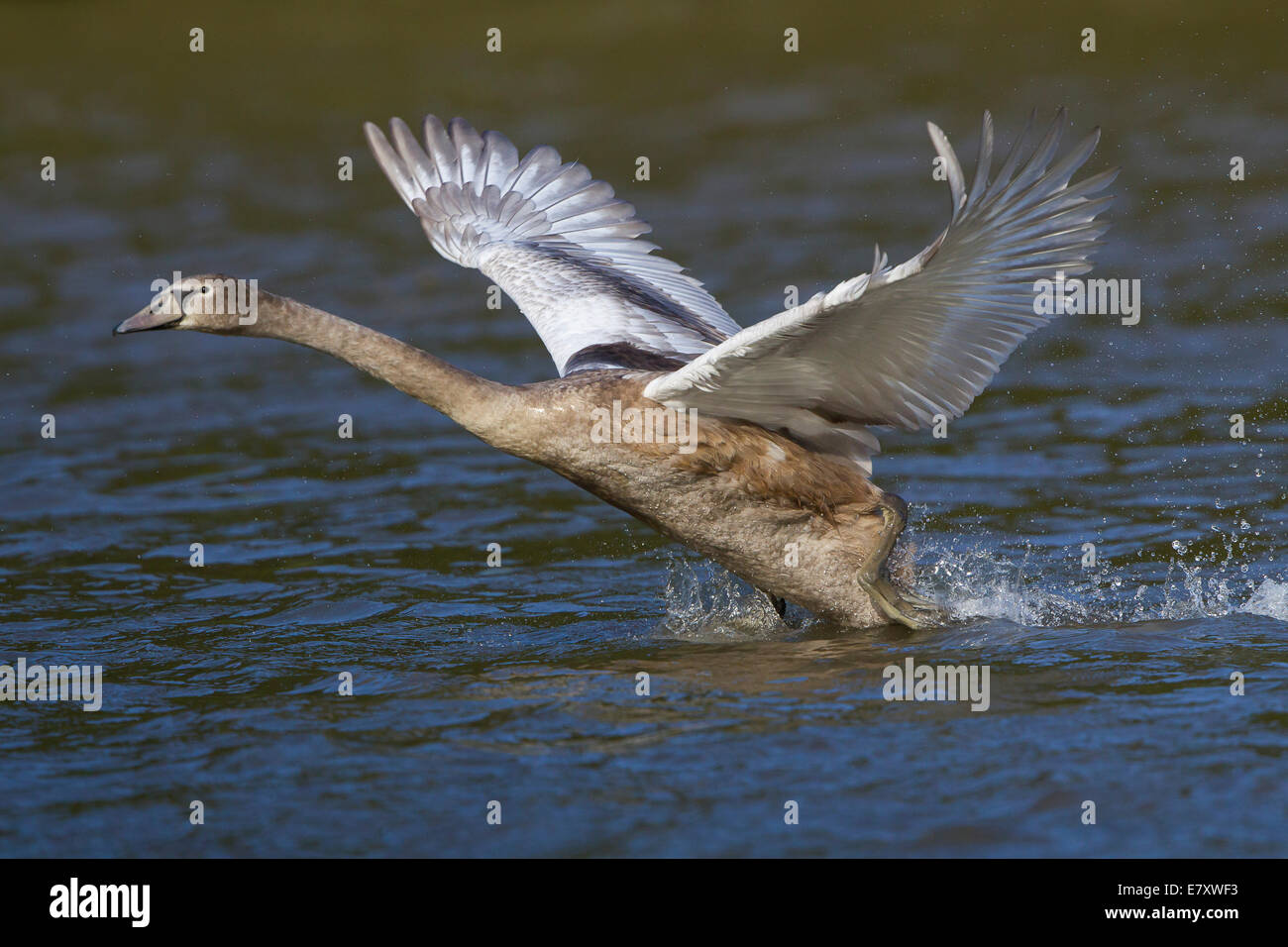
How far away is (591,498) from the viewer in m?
10.5

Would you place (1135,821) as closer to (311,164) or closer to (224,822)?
(224,822)

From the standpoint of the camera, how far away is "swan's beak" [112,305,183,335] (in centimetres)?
707

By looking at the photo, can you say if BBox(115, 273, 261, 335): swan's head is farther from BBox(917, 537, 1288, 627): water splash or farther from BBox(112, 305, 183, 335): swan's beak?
BBox(917, 537, 1288, 627): water splash

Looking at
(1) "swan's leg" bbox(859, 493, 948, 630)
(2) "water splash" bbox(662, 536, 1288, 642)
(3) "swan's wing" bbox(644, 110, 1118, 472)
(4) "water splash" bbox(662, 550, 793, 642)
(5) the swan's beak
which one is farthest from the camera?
→ (4) "water splash" bbox(662, 550, 793, 642)

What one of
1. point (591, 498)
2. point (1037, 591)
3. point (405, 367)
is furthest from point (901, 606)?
point (591, 498)

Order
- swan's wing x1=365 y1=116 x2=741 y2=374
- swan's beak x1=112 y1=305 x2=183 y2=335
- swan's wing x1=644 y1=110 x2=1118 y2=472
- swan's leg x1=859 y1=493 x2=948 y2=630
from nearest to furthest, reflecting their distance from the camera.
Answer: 1. swan's wing x1=644 y1=110 x2=1118 y2=472
2. swan's beak x1=112 y1=305 x2=183 y2=335
3. swan's leg x1=859 y1=493 x2=948 y2=630
4. swan's wing x1=365 y1=116 x2=741 y2=374

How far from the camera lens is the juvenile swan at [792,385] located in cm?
630

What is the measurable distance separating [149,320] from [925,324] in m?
3.23

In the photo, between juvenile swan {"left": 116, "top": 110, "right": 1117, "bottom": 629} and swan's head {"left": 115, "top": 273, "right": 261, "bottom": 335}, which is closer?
juvenile swan {"left": 116, "top": 110, "right": 1117, "bottom": 629}

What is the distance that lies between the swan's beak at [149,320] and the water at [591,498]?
1.63m

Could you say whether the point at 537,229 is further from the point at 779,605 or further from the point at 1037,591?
the point at 1037,591

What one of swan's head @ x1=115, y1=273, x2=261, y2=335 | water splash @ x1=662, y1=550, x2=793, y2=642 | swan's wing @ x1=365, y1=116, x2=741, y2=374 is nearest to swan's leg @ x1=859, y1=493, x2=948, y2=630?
water splash @ x1=662, y1=550, x2=793, y2=642

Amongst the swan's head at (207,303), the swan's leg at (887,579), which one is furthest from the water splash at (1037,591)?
the swan's head at (207,303)

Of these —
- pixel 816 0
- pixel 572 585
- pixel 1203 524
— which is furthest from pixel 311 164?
pixel 1203 524
